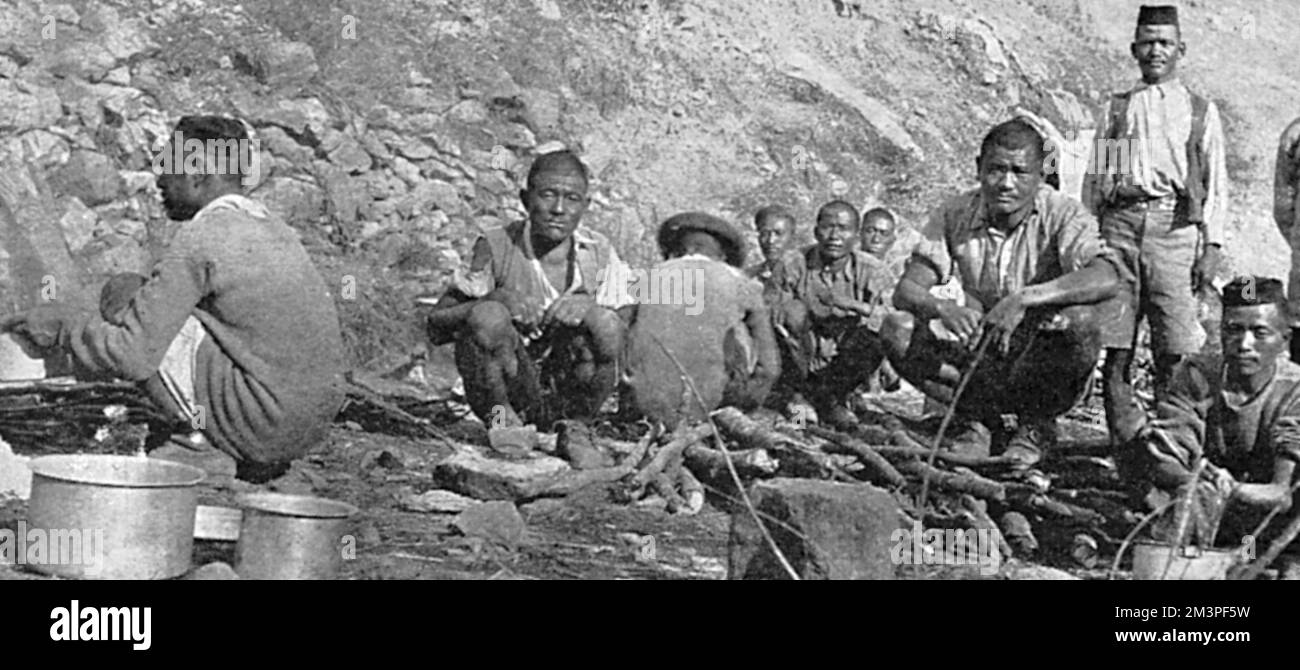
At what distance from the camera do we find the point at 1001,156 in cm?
680

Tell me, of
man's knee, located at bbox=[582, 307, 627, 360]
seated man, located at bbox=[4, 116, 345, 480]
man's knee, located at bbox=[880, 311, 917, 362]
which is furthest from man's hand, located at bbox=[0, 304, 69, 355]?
man's knee, located at bbox=[880, 311, 917, 362]

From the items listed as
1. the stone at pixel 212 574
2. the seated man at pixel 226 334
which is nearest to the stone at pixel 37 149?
the seated man at pixel 226 334

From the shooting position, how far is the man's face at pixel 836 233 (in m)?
7.12

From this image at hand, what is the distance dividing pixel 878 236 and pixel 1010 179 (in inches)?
23.5

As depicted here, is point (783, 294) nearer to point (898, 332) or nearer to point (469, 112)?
point (898, 332)

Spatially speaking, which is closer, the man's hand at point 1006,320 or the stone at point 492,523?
the stone at point 492,523

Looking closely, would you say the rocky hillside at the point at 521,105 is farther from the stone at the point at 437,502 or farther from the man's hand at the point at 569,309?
the stone at the point at 437,502

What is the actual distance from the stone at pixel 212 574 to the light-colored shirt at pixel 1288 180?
382 cm

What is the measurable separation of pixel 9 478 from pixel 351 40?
6.25 feet

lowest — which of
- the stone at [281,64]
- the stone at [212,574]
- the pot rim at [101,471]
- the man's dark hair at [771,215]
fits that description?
the stone at [212,574]

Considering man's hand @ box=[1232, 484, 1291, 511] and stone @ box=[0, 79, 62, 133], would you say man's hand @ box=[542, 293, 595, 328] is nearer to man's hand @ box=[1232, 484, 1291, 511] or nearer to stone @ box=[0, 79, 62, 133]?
stone @ box=[0, 79, 62, 133]

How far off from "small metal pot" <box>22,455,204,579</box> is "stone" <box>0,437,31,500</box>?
504 millimetres
